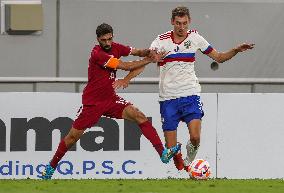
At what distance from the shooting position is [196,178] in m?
13.5

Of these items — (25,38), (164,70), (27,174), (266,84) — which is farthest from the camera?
(25,38)

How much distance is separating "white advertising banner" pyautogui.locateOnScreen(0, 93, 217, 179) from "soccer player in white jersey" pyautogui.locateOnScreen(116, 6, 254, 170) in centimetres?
172

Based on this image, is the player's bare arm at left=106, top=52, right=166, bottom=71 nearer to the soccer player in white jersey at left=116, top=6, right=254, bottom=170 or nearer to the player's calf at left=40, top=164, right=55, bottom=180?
the soccer player in white jersey at left=116, top=6, right=254, bottom=170

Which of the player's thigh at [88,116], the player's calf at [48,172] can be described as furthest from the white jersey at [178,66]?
the player's calf at [48,172]

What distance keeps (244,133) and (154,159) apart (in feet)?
3.85

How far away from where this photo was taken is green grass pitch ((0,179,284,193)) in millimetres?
11758

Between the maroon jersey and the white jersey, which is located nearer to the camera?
the white jersey

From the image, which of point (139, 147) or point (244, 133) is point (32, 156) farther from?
point (244, 133)

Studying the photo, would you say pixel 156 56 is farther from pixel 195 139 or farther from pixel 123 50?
pixel 195 139

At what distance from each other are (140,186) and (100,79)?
7.04 feet

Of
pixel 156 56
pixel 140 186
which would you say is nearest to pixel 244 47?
pixel 156 56

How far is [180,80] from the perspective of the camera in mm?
13805

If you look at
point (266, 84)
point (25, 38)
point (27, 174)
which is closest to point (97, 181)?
point (27, 174)

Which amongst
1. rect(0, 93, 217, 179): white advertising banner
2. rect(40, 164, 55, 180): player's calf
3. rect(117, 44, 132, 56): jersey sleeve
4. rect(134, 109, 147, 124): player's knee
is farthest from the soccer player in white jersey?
rect(0, 93, 217, 179): white advertising banner
